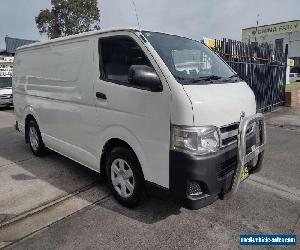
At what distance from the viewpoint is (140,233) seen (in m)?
3.34

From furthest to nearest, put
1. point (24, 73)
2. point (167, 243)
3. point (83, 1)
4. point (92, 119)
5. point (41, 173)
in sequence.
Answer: point (83, 1)
point (24, 73)
point (41, 173)
point (92, 119)
point (167, 243)

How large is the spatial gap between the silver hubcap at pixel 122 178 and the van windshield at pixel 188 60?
4.19ft

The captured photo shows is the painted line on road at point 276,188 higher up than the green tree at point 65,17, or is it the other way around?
the green tree at point 65,17

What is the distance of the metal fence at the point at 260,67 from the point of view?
9602mm

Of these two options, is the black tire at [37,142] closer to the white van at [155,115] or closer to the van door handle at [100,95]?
the white van at [155,115]

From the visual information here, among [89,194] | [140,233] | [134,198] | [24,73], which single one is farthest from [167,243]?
[24,73]

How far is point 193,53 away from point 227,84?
0.78 meters

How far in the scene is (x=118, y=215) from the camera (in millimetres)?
3729

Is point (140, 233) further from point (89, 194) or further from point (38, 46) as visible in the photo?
point (38, 46)

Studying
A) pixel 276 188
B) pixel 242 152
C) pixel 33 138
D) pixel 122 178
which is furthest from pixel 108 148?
pixel 33 138

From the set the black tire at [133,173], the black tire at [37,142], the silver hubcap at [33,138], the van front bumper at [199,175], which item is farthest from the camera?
the silver hubcap at [33,138]

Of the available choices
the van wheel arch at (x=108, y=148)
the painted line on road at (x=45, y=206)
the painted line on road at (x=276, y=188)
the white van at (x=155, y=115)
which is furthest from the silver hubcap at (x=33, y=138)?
the painted line on road at (x=276, y=188)

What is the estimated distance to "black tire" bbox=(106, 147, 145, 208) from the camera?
141 inches

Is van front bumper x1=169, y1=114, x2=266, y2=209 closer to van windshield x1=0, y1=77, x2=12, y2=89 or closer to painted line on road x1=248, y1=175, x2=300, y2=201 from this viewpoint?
painted line on road x1=248, y1=175, x2=300, y2=201
